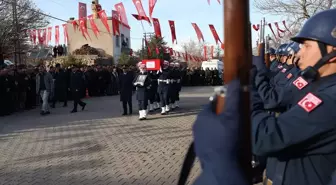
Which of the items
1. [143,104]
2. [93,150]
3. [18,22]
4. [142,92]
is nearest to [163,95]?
[142,92]

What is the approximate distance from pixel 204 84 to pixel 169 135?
2585cm

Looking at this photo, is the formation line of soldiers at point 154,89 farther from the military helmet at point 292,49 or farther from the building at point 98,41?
the building at point 98,41

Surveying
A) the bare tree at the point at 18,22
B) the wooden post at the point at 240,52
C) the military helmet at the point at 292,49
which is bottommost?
the wooden post at the point at 240,52

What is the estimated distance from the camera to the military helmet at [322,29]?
7.00 ft

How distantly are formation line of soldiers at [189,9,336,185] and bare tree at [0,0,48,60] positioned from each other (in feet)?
81.1

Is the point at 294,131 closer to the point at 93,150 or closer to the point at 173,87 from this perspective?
the point at 93,150

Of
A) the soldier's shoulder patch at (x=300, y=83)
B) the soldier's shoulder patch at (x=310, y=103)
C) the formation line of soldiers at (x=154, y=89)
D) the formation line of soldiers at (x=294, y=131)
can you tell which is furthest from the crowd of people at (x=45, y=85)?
the soldier's shoulder patch at (x=310, y=103)

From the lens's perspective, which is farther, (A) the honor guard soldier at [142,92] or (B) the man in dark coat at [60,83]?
(B) the man in dark coat at [60,83]

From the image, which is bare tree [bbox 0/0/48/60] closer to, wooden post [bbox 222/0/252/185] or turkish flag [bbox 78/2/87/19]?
turkish flag [bbox 78/2/87/19]

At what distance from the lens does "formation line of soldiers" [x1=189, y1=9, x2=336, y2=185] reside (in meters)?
1.46

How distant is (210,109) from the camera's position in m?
1.52

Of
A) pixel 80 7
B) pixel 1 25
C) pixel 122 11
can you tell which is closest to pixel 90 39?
pixel 80 7

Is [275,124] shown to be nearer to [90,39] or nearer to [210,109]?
[210,109]

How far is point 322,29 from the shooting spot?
2178 millimetres
